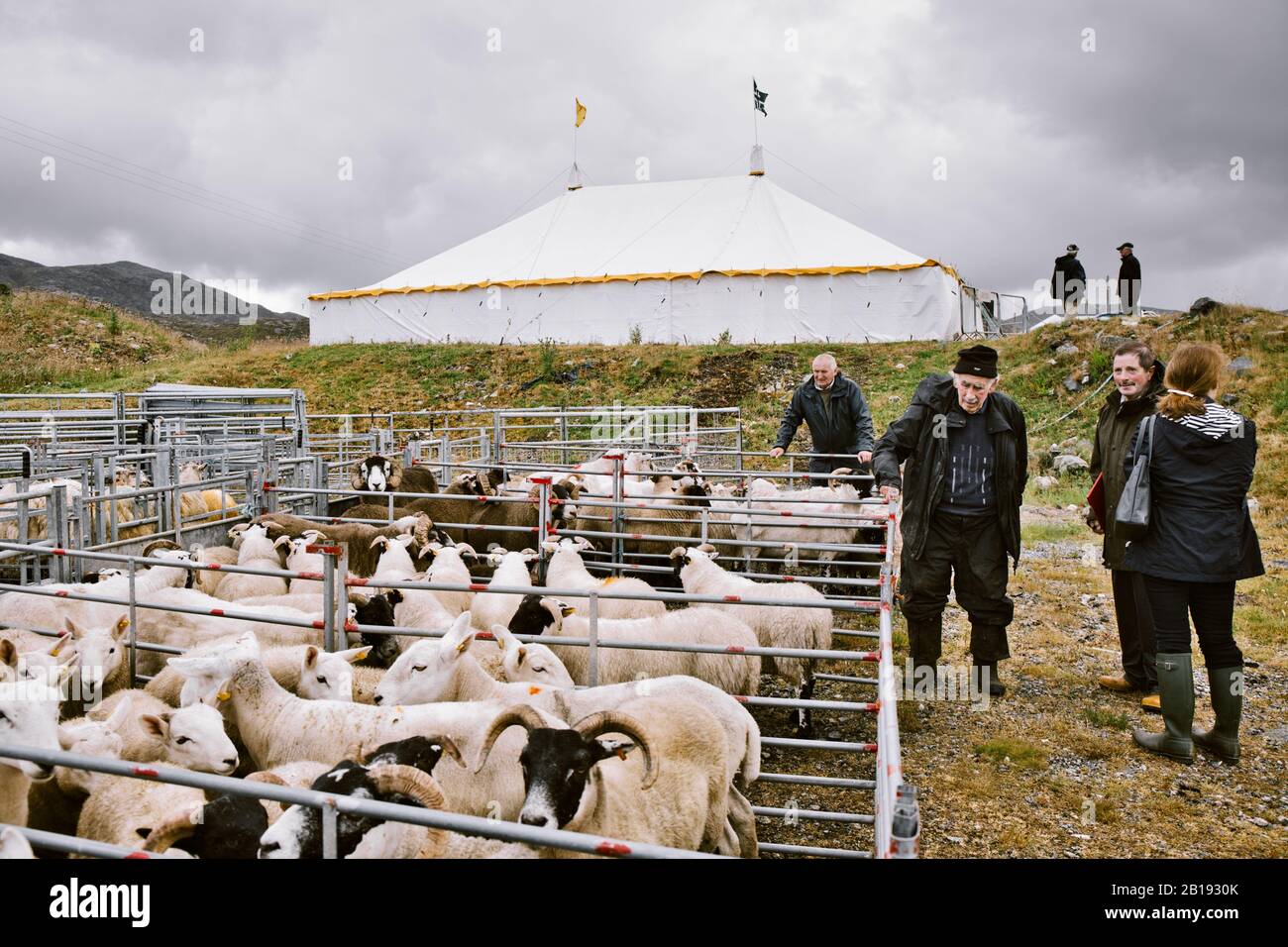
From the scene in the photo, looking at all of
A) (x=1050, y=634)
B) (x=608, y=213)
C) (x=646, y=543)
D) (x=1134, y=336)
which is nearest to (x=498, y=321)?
(x=608, y=213)

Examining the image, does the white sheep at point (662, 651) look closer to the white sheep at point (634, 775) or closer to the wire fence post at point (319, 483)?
the white sheep at point (634, 775)

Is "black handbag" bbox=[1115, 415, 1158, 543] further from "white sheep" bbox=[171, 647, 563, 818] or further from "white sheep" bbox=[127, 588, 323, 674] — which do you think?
"white sheep" bbox=[127, 588, 323, 674]

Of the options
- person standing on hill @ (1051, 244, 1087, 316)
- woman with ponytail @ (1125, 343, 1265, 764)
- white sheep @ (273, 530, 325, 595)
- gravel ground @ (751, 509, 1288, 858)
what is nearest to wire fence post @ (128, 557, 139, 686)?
white sheep @ (273, 530, 325, 595)

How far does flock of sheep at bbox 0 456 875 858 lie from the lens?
292 cm

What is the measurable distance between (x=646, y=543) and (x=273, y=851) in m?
6.01

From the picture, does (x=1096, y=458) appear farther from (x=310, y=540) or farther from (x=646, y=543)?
(x=310, y=540)

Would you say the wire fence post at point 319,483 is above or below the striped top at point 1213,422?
below

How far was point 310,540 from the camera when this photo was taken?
695cm

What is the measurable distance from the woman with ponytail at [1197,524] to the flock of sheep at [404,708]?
6.05ft

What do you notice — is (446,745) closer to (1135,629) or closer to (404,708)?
(404,708)

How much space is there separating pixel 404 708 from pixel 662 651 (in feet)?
5.40

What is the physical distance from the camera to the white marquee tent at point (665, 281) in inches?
1038

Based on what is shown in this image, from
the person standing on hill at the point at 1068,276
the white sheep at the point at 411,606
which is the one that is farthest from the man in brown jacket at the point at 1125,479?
the person standing on hill at the point at 1068,276

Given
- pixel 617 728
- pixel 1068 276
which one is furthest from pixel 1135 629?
pixel 1068 276
